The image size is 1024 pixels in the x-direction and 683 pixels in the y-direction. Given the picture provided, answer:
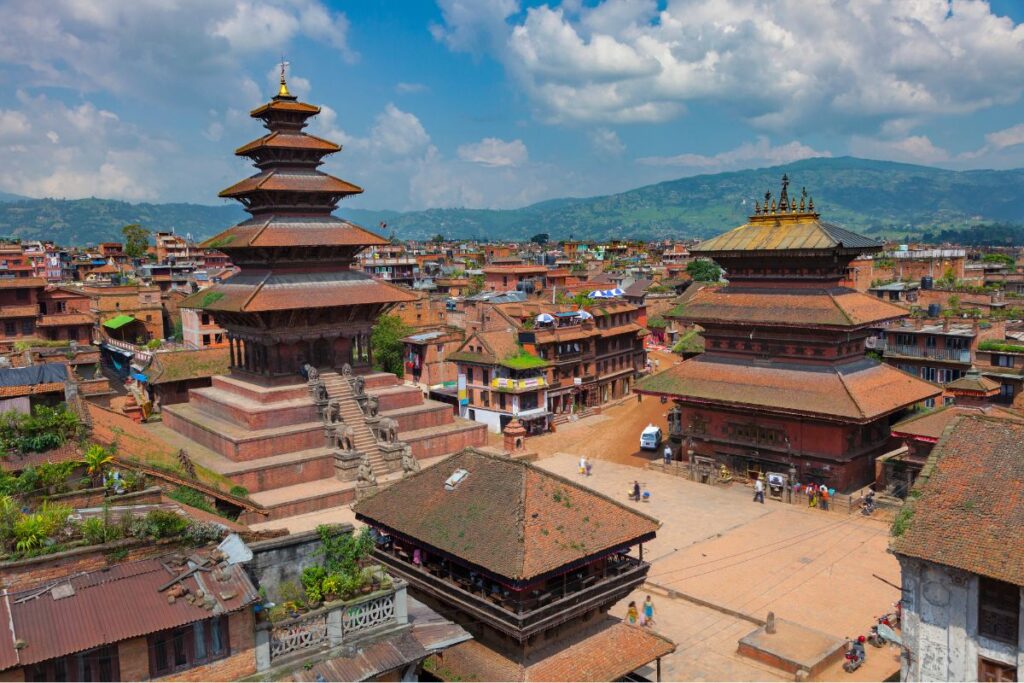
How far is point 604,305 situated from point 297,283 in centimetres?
3165

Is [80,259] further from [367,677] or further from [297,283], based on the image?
[367,677]

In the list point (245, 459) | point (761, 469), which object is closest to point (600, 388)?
point (761, 469)

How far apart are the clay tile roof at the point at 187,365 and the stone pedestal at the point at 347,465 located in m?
16.0

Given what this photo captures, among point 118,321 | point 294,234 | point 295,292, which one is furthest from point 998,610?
point 118,321

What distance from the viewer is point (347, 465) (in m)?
36.2

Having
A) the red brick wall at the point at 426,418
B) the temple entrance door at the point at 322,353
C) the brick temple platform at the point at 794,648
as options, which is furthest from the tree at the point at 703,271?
the brick temple platform at the point at 794,648

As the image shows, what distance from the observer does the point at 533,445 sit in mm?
49938

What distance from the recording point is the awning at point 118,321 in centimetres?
7075

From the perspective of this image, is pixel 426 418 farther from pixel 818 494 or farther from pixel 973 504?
pixel 973 504

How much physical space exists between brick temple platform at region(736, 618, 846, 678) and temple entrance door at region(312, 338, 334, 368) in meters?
27.1

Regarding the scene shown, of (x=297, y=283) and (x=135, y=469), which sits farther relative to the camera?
(x=297, y=283)

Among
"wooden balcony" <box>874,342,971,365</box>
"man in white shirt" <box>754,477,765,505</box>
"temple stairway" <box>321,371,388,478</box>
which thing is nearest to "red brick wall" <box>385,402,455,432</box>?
"temple stairway" <box>321,371,388,478</box>

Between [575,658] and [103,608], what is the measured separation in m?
10.3

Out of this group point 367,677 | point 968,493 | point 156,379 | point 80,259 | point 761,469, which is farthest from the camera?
point 80,259
